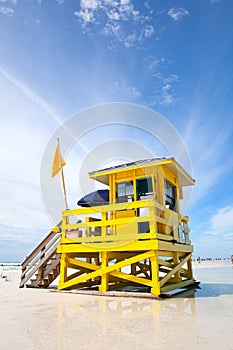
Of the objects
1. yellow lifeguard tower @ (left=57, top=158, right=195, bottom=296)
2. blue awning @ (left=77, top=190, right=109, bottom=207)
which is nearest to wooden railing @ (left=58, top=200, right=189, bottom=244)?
yellow lifeguard tower @ (left=57, top=158, right=195, bottom=296)

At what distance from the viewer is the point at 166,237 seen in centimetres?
792

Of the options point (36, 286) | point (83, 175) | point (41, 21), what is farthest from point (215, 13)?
point (36, 286)

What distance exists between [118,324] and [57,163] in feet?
23.6

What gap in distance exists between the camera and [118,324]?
4098 mm

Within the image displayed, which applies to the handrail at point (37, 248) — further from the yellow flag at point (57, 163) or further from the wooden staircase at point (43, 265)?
the yellow flag at point (57, 163)

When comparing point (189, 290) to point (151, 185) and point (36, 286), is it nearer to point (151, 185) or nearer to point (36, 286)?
point (151, 185)

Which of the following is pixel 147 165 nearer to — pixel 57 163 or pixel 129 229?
pixel 129 229

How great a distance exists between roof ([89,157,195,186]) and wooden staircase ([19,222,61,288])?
7.80 feet

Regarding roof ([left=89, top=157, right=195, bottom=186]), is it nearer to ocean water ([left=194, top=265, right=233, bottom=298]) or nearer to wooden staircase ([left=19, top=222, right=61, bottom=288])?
wooden staircase ([left=19, top=222, right=61, bottom=288])

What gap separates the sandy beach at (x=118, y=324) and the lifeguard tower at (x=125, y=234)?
1470 mm

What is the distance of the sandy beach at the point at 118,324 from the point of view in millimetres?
3207

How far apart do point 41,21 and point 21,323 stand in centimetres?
821

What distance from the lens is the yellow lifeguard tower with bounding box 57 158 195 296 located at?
7453 millimetres

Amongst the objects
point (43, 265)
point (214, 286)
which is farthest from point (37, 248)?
point (214, 286)
